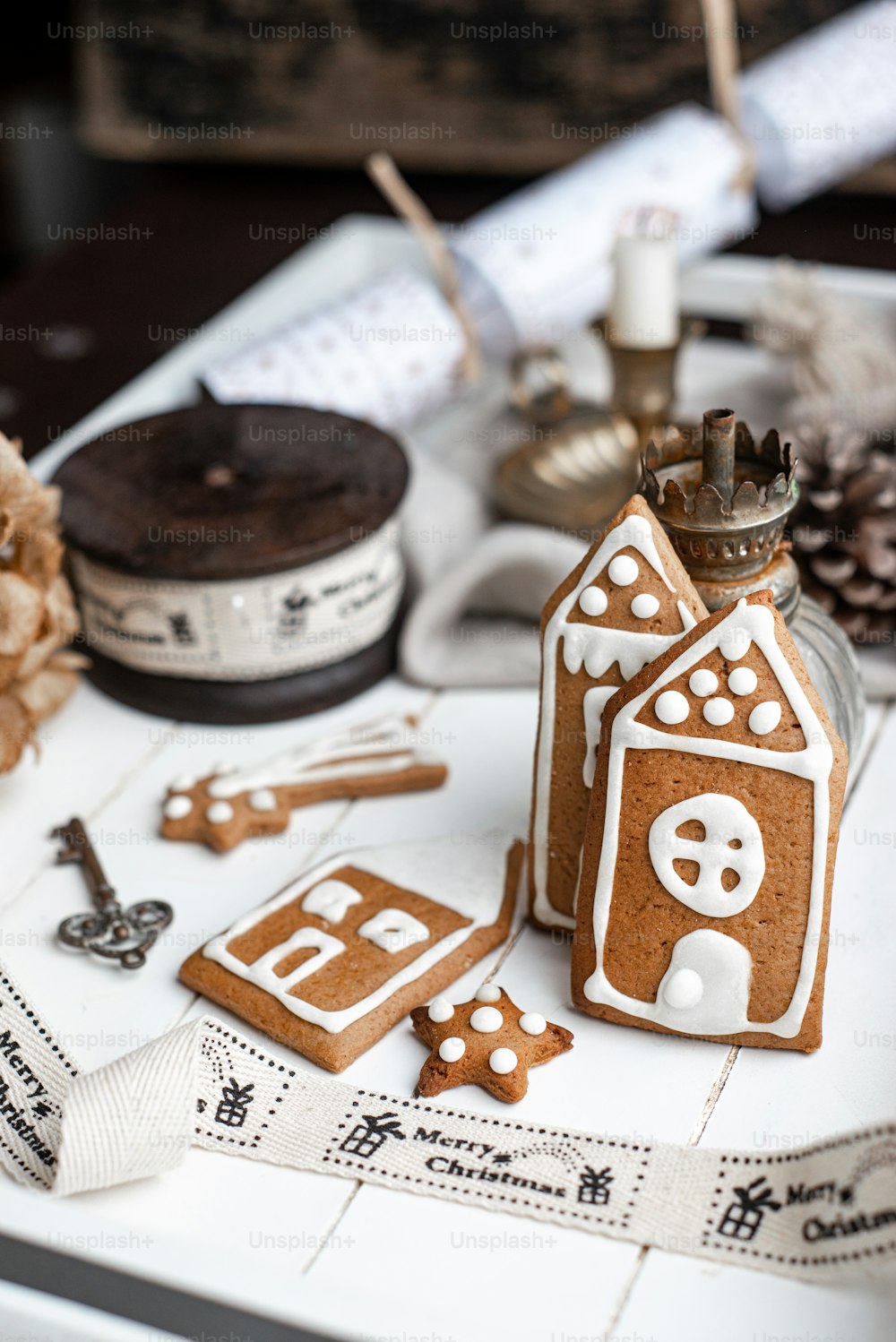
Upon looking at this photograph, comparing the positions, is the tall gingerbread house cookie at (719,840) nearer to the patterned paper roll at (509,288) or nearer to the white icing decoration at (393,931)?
the white icing decoration at (393,931)

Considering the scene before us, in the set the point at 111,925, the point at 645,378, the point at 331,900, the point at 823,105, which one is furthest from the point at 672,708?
the point at 823,105

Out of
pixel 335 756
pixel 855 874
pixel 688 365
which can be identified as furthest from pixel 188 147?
pixel 855 874

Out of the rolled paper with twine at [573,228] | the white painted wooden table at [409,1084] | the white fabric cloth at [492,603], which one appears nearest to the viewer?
the white painted wooden table at [409,1084]

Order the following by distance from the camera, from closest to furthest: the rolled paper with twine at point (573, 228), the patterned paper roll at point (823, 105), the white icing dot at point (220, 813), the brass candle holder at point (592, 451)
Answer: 1. the white icing dot at point (220, 813)
2. the brass candle holder at point (592, 451)
3. the rolled paper with twine at point (573, 228)
4. the patterned paper roll at point (823, 105)

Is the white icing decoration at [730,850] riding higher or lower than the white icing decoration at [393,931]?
higher

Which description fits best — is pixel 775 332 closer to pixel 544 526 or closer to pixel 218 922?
pixel 544 526

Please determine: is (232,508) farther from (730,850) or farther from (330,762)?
(730,850)

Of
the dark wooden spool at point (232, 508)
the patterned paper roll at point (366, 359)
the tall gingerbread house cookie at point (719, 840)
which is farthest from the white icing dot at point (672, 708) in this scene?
the patterned paper roll at point (366, 359)

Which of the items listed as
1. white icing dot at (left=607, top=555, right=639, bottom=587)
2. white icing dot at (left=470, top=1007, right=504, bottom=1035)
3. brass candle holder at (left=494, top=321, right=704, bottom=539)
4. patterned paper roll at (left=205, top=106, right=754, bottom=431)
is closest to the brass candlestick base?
brass candle holder at (left=494, top=321, right=704, bottom=539)

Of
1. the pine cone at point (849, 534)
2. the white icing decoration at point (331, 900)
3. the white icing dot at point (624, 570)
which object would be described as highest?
the white icing dot at point (624, 570)
